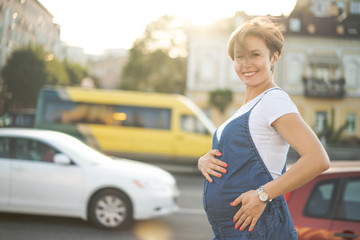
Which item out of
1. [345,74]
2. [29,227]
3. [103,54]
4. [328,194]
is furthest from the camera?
[103,54]

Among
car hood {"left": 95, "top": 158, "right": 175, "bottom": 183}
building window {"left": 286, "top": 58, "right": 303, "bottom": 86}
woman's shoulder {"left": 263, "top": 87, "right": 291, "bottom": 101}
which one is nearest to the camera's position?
woman's shoulder {"left": 263, "top": 87, "right": 291, "bottom": 101}

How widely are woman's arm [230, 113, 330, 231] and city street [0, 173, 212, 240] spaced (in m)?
4.46

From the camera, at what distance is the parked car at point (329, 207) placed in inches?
129

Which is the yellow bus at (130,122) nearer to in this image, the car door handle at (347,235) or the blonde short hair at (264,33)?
the car door handle at (347,235)

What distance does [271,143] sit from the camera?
167 cm

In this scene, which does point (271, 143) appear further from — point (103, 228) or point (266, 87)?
point (103, 228)

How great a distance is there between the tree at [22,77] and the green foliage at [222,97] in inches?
661

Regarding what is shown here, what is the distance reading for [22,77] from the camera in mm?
10758

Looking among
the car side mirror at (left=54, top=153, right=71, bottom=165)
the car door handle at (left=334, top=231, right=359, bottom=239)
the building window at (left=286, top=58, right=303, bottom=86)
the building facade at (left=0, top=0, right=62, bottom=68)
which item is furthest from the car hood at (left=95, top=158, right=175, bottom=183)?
the building window at (left=286, top=58, right=303, bottom=86)

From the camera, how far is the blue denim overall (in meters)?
1.67

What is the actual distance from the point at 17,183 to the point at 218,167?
→ 524 cm

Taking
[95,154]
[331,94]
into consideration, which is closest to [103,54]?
[331,94]

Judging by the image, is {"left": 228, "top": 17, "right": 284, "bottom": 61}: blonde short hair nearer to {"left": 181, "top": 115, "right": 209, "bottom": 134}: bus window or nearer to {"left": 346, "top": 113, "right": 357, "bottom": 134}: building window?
{"left": 181, "top": 115, "right": 209, "bottom": 134}: bus window

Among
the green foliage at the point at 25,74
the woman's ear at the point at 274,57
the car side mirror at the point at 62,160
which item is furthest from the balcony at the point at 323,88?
the woman's ear at the point at 274,57
